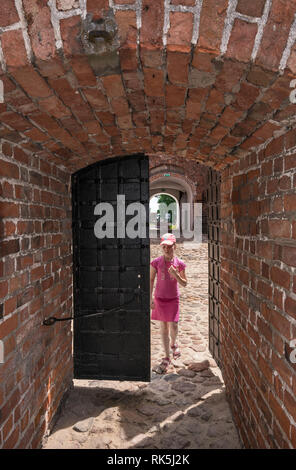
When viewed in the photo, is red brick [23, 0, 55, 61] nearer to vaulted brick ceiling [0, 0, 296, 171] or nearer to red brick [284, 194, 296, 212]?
vaulted brick ceiling [0, 0, 296, 171]

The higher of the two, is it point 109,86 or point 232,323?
point 109,86

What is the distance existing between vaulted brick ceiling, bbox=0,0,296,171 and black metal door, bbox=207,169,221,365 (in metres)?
1.86

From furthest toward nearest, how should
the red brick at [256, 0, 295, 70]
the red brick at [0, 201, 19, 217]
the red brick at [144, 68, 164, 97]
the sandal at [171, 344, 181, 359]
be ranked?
1. the sandal at [171, 344, 181, 359]
2. the red brick at [0, 201, 19, 217]
3. the red brick at [144, 68, 164, 97]
4. the red brick at [256, 0, 295, 70]

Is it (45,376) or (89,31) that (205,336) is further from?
(89,31)

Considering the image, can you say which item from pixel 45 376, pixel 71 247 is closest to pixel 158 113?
pixel 71 247

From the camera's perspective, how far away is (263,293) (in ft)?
6.03

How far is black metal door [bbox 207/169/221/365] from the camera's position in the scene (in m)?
3.60

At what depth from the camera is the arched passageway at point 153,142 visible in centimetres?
112

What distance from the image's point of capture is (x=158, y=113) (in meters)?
1.84

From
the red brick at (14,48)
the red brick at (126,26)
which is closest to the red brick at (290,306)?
the red brick at (126,26)

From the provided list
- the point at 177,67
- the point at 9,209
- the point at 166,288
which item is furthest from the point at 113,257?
the point at 177,67

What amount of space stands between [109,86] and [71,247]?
2.04 metres

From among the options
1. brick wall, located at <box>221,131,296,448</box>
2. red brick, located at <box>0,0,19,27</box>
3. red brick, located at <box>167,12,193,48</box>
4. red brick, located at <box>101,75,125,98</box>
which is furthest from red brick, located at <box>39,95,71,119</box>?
brick wall, located at <box>221,131,296,448</box>

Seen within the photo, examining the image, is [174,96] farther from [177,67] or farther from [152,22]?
[152,22]
